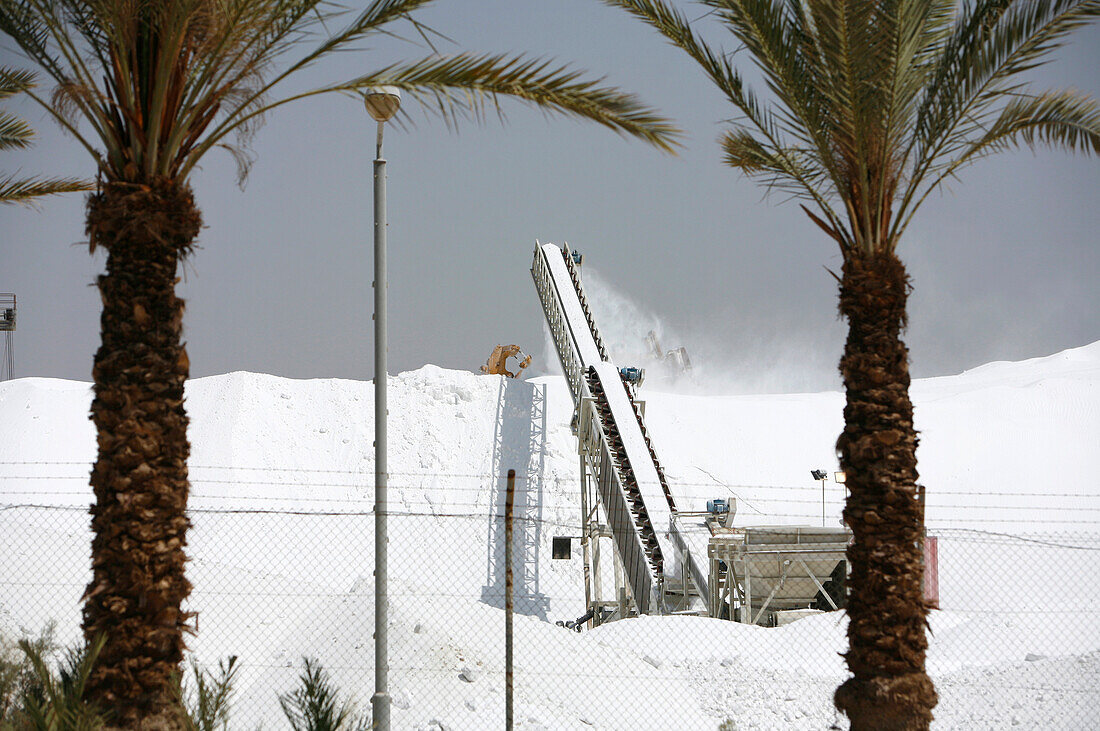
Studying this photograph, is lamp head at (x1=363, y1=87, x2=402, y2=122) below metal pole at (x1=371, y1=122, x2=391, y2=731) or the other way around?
the other way around

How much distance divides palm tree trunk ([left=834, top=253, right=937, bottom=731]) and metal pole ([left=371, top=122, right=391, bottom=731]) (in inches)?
134

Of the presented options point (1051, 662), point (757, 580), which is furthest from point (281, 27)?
point (757, 580)

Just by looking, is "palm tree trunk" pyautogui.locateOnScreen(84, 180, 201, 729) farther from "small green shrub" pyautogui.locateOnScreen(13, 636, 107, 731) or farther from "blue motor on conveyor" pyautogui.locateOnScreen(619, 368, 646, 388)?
"blue motor on conveyor" pyautogui.locateOnScreen(619, 368, 646, 388)

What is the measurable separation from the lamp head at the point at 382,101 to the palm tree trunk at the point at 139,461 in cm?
157

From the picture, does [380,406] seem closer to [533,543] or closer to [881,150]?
[881,150]

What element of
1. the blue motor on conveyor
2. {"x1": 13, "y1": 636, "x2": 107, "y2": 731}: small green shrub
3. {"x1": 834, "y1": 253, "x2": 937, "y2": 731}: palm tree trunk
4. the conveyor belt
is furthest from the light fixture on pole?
the blue motor on conveyor

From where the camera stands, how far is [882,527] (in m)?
7.30

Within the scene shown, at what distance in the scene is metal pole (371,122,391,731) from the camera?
7414mm

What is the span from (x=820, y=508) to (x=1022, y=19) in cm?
2310

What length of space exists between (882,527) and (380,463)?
3746 millimetres

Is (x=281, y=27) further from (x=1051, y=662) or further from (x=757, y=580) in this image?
(x=757, y=580)

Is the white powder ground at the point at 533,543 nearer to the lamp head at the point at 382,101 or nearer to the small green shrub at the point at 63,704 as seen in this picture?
the small green shrub at the point at 63,704

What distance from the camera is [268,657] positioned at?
455 inches

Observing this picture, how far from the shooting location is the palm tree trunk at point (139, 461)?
6.32 m
